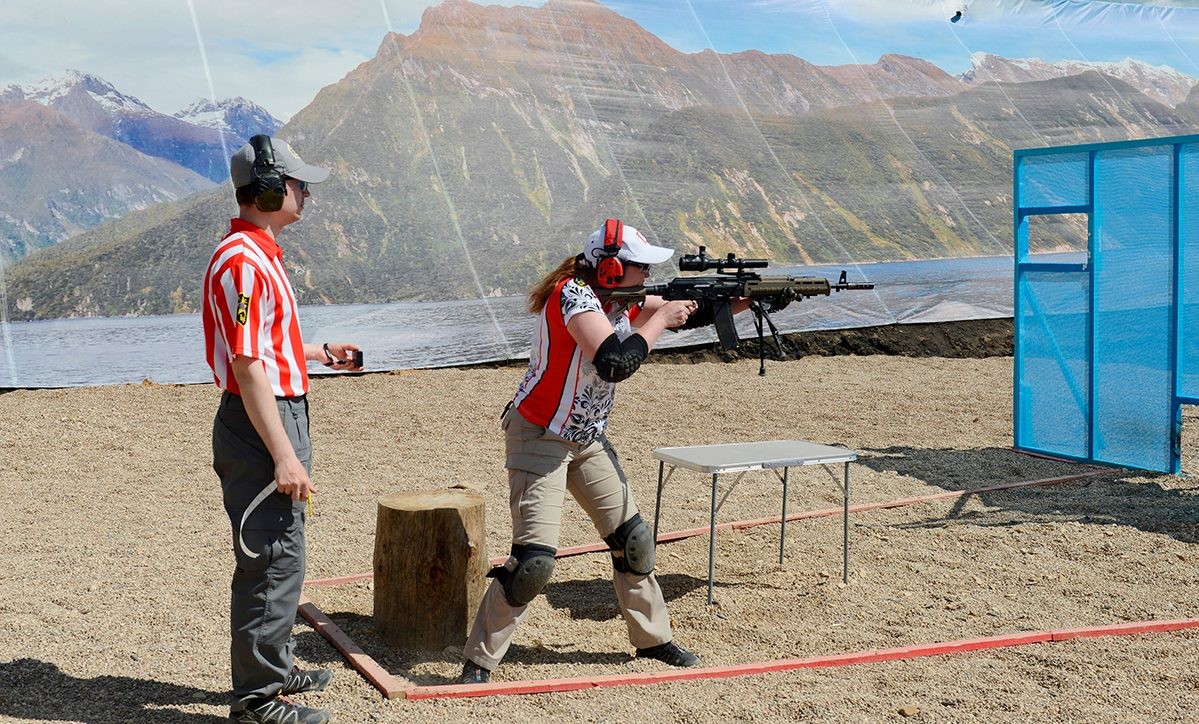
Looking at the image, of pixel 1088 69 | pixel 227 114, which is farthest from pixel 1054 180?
pixel 1088 69

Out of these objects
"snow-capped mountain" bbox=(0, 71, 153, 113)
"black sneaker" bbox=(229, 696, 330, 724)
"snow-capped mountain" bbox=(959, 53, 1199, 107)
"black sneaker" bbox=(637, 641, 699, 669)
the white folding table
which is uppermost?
"snow-capped mountain" bbox=(959, 53, 1199, 107)

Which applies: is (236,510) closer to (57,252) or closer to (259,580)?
(259,580)

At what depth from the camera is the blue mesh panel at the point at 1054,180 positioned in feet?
24.7

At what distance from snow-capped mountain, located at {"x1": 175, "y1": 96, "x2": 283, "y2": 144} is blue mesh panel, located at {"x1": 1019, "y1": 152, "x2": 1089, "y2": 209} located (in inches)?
311

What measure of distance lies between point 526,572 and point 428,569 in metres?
0.69

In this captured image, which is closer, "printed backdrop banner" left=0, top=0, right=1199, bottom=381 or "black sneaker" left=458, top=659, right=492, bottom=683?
"black sneaker" left=458, top=659, right=492, bottom=683

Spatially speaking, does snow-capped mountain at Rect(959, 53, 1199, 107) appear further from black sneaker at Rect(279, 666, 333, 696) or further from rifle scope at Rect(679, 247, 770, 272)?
black sneaker at Rect(279, 666, 333, 696)

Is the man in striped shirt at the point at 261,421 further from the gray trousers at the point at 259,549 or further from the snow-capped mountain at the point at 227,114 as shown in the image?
the snow-capped mountain at the point at 227,114

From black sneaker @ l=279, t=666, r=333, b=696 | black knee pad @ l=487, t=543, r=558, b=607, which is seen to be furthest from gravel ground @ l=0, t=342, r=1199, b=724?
black knee pad @ l=487, t=543, r=558, b=607

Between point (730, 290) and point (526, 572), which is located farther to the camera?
point (730, 290)

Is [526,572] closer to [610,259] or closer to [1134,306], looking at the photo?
[610,259]

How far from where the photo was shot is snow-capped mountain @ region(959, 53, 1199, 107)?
18250 millimetres

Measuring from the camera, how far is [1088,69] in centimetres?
1944

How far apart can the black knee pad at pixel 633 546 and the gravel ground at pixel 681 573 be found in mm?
386
